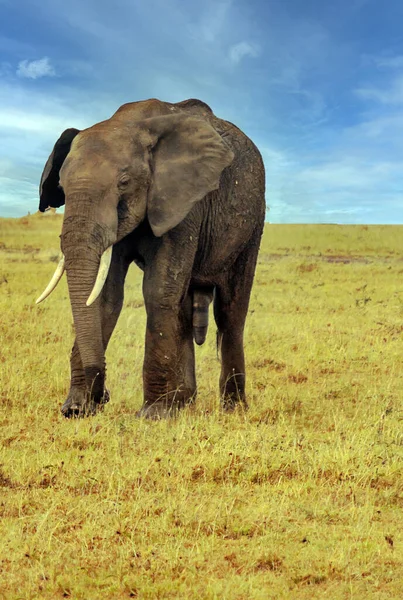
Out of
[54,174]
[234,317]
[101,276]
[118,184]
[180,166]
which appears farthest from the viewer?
[234,317]

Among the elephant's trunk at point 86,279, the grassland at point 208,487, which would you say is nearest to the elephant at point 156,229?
the elephant's trunk at point 86,279

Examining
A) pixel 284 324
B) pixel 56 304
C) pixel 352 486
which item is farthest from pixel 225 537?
pixel 56 304

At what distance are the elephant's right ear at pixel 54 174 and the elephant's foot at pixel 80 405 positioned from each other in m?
2.00

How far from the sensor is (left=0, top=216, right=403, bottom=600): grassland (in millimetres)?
3727

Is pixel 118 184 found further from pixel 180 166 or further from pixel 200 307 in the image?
pixel 200 307

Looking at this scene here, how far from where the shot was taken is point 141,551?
3871mm

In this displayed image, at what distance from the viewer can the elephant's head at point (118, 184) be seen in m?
5.98

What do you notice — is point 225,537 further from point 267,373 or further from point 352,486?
point 267,373

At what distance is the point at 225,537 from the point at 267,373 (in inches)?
224

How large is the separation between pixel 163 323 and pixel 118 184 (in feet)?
4.43

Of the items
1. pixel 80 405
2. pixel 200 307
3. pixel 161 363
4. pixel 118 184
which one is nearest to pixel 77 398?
pixel 80 405

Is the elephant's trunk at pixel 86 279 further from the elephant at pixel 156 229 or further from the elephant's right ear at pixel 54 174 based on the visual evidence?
the elephant's right ear at pixel 54 174

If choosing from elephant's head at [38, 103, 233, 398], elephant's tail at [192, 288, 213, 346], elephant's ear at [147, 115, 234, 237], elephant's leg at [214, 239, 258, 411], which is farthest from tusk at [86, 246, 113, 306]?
elephant's leg at [214, 239, 258, 411]

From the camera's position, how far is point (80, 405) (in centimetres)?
680
